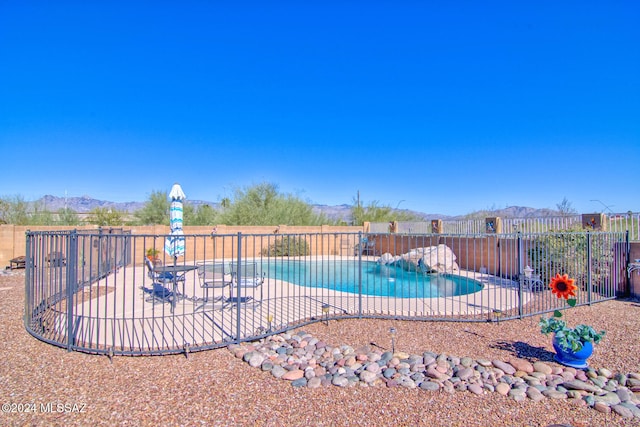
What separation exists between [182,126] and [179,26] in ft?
23.0

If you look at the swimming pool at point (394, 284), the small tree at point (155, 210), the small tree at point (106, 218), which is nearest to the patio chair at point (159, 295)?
the swimming pool at point (394, 284)

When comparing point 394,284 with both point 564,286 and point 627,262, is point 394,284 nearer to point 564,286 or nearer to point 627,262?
point 564,286

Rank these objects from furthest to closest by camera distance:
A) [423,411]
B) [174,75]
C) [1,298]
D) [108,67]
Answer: [174,75]
[108,67]
[1,298]
[423,411]

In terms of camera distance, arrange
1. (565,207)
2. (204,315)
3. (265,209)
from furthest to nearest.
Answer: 1. (265,209)
2. (565,207)
3. (204,315)

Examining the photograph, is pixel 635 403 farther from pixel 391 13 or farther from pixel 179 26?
pixel 179 26

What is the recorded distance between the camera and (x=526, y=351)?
4215mm

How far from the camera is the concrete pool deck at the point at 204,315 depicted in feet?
14.1

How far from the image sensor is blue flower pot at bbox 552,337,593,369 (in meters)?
3.66

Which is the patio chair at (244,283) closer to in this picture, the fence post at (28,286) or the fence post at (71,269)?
the fence post at (71,269)

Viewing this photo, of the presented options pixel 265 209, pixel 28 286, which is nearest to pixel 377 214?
pixel 265 209

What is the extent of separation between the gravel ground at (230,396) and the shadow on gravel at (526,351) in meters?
0.01

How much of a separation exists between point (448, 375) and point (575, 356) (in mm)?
1482

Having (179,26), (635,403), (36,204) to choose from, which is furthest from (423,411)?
(36,204)

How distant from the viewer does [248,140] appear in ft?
69.3
